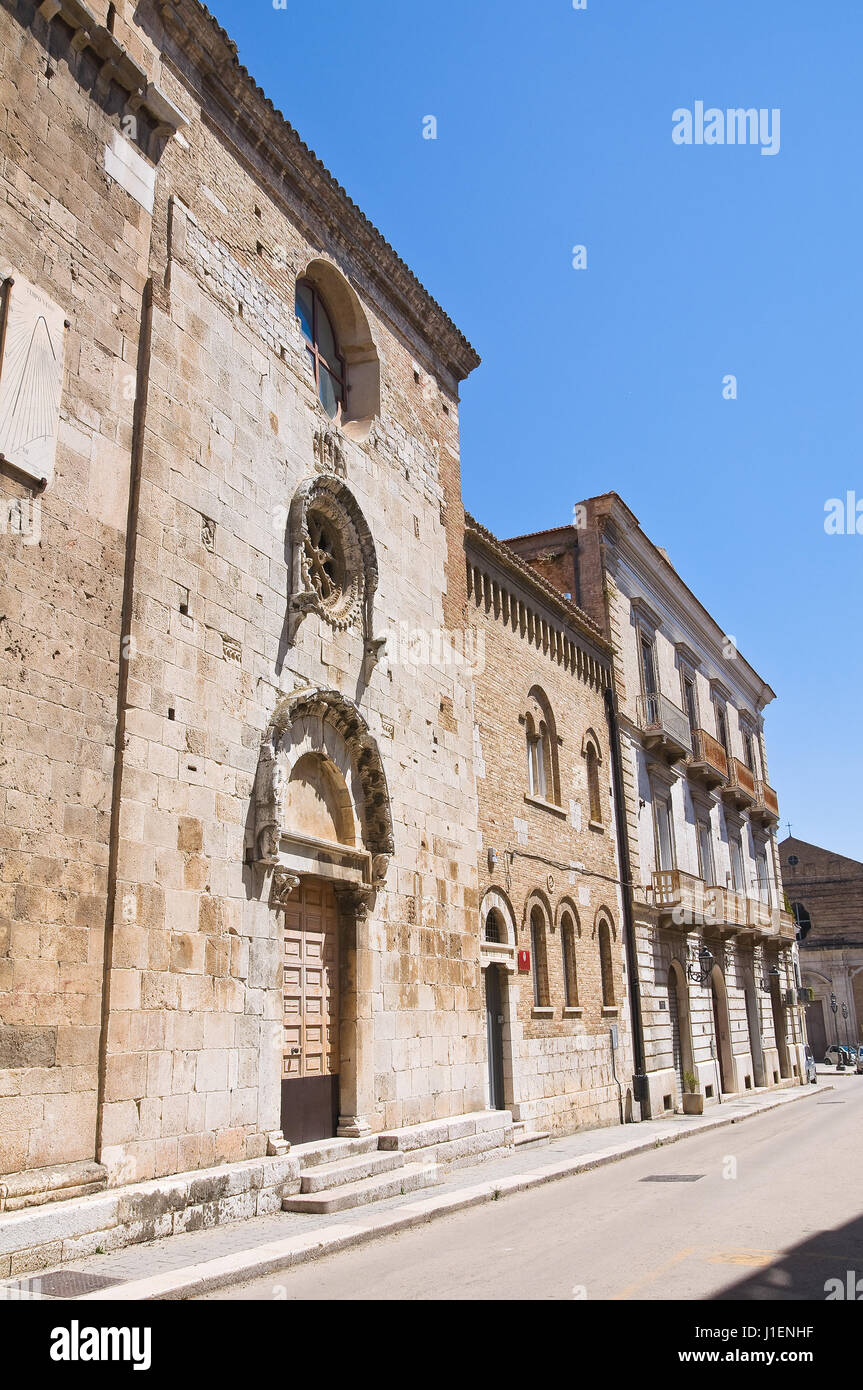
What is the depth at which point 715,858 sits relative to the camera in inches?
1182

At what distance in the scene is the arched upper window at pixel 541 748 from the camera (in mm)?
19469

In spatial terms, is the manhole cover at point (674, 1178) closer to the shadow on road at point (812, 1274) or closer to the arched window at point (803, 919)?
the shadow on road at point (812, 1274)

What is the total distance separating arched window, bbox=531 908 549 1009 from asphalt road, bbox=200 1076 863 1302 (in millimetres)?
4801

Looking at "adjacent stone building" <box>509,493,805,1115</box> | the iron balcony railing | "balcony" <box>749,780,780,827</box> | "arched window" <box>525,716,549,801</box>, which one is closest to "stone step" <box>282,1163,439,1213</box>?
"arched window" <box>525,716,549,801</box>

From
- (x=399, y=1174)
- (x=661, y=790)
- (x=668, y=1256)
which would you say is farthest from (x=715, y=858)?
(x=668, y=1256)

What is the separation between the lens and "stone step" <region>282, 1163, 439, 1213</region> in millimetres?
9625

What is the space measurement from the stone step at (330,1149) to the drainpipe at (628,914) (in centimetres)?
1083

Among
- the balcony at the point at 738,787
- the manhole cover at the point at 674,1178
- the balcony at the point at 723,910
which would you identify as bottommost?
the manhole cover at the point at 674,1178

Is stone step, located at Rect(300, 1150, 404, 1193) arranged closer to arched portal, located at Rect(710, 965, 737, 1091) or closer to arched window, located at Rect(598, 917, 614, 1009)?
arched window, located at Rect(598, 917, 614, 1009)

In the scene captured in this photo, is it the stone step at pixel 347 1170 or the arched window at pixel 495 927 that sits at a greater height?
the arched window at pixel 495 927

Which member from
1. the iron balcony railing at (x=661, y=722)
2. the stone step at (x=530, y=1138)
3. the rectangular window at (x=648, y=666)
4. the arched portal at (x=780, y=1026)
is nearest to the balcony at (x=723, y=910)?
the iron balcony railing at (x=661, y=722)

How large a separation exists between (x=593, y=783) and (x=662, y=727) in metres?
3.78

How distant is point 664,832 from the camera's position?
26.0m
